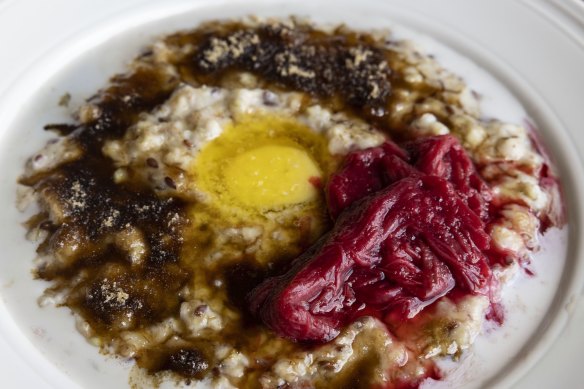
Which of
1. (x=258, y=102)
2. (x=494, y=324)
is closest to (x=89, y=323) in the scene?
(x=258, y=102)

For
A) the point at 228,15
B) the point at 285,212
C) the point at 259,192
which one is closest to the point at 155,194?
the point at 259,192

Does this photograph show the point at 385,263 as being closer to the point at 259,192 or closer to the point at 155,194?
the point at 259,192

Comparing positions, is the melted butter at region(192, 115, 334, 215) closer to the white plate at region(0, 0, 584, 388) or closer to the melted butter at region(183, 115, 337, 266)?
the melted butter at region(183, 115, 337, 266)

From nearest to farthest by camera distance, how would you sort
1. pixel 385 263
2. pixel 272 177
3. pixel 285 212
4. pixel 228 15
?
pixel 385 263 → pixel 285 212 → pixel 272 177 → pixel 228 15

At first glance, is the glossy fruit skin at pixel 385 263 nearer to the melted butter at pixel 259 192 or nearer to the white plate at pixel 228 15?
the melted butter at pixel 259 192

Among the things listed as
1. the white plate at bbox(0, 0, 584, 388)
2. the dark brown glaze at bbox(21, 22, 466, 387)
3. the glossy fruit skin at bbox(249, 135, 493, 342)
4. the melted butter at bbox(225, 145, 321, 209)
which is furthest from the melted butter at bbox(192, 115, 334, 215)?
the white plate at bbox(0, 0, 584, 388)

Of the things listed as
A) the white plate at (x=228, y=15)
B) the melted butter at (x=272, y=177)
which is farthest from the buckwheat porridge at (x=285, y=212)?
the white plate at (x=228, y=15)
